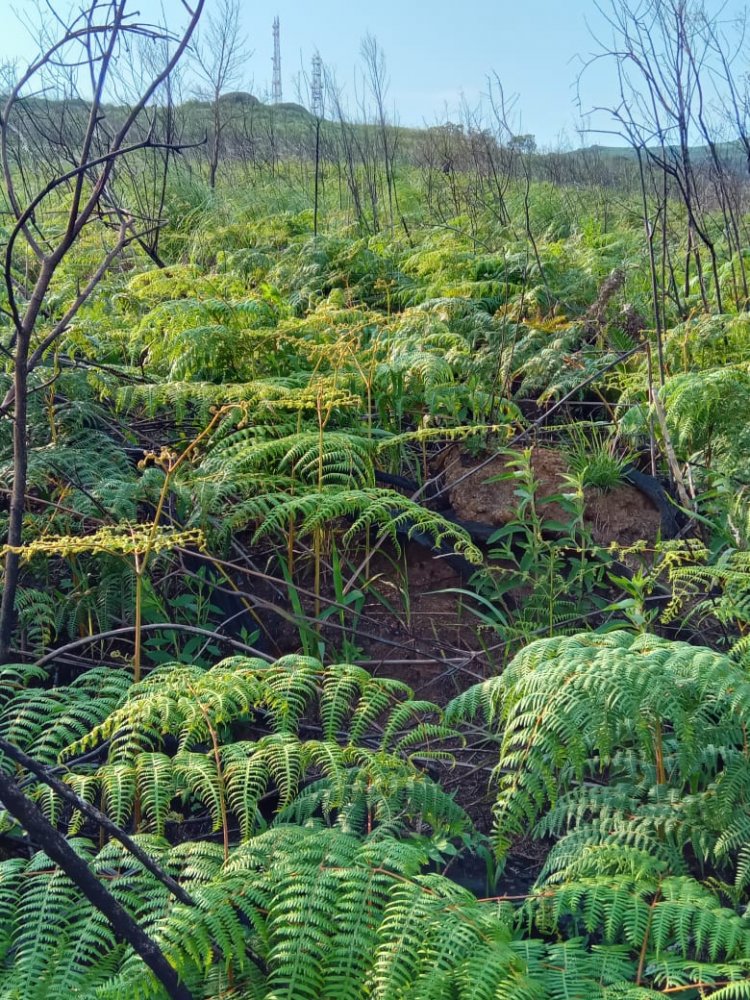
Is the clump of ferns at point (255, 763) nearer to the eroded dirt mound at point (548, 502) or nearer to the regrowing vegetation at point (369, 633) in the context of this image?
the regrowing vegetation at point (369, 633)

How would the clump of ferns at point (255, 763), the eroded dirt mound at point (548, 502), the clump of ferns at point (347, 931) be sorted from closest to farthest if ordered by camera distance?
the clump of ferns at point (347, 931)
the clump of ferns at point (255, 763)
the eroded dirt mound at point (548, 502)

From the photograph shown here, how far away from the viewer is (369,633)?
297 centimetres

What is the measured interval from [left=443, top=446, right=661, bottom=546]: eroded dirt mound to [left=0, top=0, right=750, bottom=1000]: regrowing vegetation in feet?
0.06

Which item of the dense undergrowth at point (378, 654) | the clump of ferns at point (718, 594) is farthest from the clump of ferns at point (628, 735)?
the clump of ferns at point (718, 594)

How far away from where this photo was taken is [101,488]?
2820mm

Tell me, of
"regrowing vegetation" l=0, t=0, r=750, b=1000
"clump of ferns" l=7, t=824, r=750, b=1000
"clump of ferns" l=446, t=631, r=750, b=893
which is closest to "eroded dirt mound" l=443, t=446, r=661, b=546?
"regrowing vegetation" l=0, t=0, r=750, b=1000

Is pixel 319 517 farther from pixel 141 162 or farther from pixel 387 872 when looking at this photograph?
pixel 141 162

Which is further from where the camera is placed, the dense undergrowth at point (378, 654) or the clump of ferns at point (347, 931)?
the dense undergrowth at point (378, 654)

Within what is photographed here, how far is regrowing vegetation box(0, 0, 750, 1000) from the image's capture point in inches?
59.0

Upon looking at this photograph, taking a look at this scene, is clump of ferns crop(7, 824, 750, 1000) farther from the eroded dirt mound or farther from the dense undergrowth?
the eroded dirt mound

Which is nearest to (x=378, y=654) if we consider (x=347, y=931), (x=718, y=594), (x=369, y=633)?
(x=369, y=633)

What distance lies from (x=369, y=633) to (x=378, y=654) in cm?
13

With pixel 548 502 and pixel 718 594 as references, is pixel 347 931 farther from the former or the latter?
pixel 548 502

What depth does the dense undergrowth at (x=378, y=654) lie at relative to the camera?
59.3 inches
